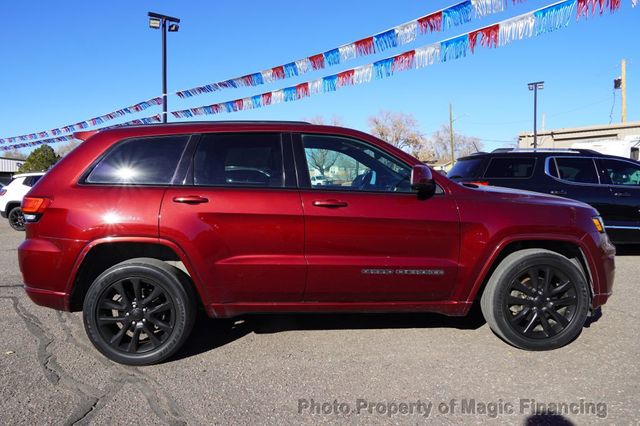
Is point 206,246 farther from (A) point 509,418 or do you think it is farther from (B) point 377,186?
(A) point 509,418

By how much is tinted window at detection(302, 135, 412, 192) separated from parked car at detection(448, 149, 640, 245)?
4.47 m

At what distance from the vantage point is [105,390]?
10.4 ft

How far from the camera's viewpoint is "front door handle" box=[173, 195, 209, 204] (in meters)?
3.51

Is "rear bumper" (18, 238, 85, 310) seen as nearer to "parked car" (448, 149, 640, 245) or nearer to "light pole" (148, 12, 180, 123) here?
"parked car" (448, 149, 640, 245)

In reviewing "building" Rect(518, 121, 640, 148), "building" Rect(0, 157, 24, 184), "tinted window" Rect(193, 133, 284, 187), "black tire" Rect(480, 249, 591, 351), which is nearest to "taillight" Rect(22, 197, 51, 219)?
"tinted window" Rect(193, 133, 284, 187)

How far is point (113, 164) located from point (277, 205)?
132 cm

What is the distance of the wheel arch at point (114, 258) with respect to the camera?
349cm

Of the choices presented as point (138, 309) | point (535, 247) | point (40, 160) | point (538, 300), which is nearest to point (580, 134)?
point (535, 247)

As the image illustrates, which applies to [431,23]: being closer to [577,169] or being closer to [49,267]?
[577,169]

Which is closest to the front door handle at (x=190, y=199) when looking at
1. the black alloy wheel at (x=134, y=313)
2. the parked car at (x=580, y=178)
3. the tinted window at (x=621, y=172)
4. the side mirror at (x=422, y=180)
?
the black alloy wheel at (x=134, y=313)

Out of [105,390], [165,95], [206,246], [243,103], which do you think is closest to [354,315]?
[206,246]

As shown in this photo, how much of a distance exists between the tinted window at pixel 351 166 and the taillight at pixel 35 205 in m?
2.00

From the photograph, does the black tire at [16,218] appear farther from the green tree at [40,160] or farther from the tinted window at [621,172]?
the green tree at [40,160]

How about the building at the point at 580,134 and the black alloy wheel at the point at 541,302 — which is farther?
the building at the point at 580,134
